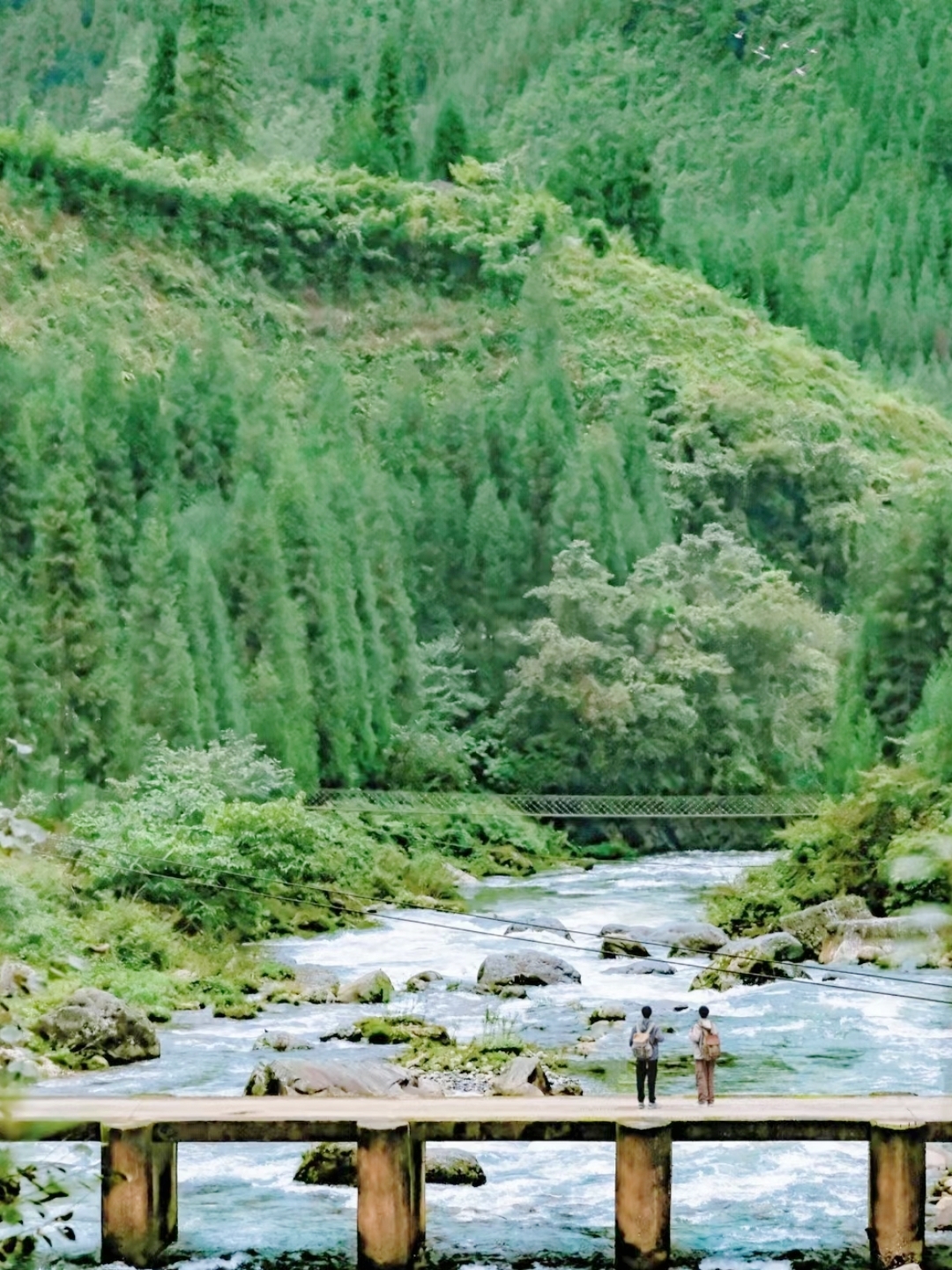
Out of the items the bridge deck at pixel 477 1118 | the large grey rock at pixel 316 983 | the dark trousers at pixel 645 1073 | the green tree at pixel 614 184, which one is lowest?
the large grey rock at pixel 316 983

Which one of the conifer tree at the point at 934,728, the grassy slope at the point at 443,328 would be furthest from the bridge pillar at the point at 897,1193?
the grassy slope at the point at 443,328

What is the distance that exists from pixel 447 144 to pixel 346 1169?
5313 centimetres

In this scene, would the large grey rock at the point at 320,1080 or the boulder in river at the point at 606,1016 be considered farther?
the boulder in river at the point at 606,1016

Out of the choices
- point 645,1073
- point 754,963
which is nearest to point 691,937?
point 754,963

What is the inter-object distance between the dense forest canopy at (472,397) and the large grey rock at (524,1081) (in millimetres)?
11805

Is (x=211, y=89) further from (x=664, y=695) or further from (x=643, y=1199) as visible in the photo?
(x=643, y=1199)

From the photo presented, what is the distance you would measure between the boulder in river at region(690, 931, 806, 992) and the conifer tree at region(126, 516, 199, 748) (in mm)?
12603

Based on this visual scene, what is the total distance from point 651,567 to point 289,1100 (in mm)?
33079

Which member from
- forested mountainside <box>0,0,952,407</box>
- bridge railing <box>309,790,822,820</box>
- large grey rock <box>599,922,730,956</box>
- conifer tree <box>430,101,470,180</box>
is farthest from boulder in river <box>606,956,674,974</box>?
conifer tree <box>430,101,470,180</box>

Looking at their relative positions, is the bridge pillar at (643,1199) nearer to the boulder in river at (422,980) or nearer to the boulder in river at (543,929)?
the boulder in river at (422,980)

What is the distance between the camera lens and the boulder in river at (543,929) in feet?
98.7

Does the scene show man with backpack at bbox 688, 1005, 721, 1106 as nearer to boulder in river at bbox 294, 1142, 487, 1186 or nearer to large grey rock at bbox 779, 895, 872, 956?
boulder in river at bbox 294, 1142, 487, 1186

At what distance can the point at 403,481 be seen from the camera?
5375 cm

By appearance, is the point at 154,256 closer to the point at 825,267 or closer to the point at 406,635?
the point at 406,635
